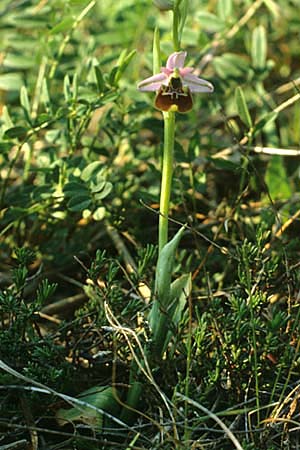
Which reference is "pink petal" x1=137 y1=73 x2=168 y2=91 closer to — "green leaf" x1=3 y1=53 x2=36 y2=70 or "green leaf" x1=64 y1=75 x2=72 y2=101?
"green leaf" x1=64 y1=75 x2=72 y2=101

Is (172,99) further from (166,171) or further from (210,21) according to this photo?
(210,21)

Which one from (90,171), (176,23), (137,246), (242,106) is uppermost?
(176,23)

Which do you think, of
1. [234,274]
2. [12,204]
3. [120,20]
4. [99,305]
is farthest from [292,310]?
[120,20]

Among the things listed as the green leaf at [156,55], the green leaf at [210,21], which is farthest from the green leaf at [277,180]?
the green leaf at [156,55]

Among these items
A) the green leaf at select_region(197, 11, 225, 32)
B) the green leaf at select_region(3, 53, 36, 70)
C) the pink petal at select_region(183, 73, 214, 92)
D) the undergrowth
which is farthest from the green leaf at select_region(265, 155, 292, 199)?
the green leaf at select_region(3, 53, 36, 70)

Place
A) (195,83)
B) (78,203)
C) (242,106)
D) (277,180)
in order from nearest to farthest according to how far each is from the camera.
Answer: (195,83) → (78,203) → (242,106) → (277,180)

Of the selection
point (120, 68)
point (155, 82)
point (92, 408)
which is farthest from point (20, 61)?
point (92, 408)

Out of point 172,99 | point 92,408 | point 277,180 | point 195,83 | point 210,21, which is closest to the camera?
point 92,408
